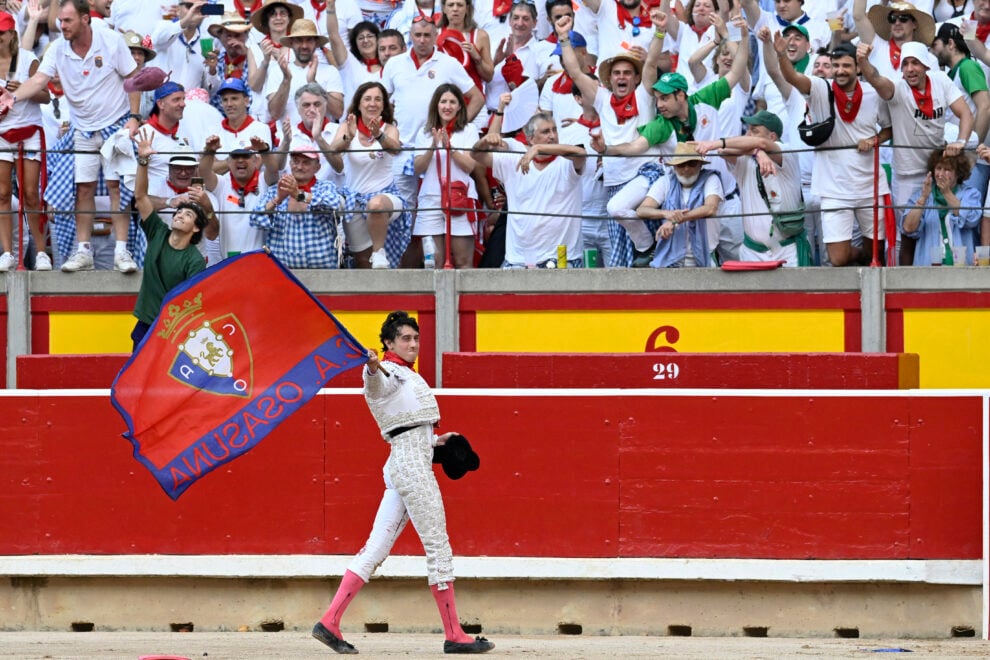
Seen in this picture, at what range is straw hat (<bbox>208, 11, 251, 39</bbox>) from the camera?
42.2ft

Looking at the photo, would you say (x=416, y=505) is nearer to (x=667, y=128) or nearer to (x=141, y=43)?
(x=667, y=128)

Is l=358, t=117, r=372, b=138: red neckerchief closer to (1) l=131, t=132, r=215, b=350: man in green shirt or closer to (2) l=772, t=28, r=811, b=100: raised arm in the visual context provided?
(1) l=131, t=132, r=215, b=350: man in green shirt

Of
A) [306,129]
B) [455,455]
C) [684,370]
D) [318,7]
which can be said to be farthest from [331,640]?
[318,7]

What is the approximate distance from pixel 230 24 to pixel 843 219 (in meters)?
4.66

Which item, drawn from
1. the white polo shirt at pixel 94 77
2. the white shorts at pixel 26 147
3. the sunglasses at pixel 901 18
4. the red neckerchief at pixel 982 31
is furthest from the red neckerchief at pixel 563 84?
the white shorts at pixel 26 147

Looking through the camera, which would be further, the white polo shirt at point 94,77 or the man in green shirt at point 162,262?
the white polo shirt at point 94,77

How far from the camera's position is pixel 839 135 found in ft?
35.8

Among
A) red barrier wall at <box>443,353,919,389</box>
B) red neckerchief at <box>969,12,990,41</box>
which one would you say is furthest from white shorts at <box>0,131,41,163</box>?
red neckerchief at <box>969,12,990,41</box>

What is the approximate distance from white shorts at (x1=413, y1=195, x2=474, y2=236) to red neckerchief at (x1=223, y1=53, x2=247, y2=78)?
2250mm

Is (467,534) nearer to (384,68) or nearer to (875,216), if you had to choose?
(875,216)

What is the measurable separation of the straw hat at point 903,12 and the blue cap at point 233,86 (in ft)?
13.4

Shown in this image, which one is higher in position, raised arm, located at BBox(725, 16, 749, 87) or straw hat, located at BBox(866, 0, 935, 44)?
straw hat, located at BBox(866, 0, 935, 44)

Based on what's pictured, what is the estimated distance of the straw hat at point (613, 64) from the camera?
11.4 metres

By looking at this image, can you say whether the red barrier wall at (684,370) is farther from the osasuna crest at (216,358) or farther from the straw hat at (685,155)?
the osasuna crest at (216,358)
